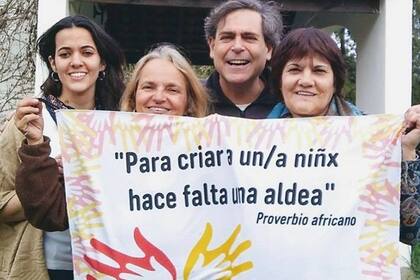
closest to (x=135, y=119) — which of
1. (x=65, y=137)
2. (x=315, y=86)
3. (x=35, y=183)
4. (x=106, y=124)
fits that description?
(x=106, y=124)

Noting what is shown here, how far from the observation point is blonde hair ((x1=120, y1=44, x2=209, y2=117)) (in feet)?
10.1

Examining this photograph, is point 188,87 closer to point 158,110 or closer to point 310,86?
point 158,110

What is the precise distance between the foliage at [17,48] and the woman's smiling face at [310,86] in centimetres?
706

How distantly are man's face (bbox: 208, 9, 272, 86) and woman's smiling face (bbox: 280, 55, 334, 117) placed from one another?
2.02 ft

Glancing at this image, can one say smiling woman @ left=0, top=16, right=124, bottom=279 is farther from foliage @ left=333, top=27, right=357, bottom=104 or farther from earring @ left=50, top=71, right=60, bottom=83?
foliage @ left=333, top=27, right=357, bottom=104

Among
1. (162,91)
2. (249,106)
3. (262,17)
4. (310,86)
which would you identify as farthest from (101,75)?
(310,86)

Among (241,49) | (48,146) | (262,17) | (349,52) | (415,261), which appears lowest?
(415,261)

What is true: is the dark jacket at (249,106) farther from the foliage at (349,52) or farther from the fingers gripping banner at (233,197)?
the foliage at (349,52)

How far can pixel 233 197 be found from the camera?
279 centimetres

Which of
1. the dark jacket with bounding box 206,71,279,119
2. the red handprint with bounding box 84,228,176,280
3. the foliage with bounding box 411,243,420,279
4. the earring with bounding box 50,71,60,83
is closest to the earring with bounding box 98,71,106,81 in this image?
the earring with bounding box 50,71,60,83

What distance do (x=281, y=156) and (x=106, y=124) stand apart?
726 millimetres

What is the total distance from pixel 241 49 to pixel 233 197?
101cm

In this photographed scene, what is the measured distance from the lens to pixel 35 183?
2.70 m

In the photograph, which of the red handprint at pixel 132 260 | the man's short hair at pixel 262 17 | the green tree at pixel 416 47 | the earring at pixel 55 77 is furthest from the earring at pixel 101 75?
the green tree at pixel 416 47
